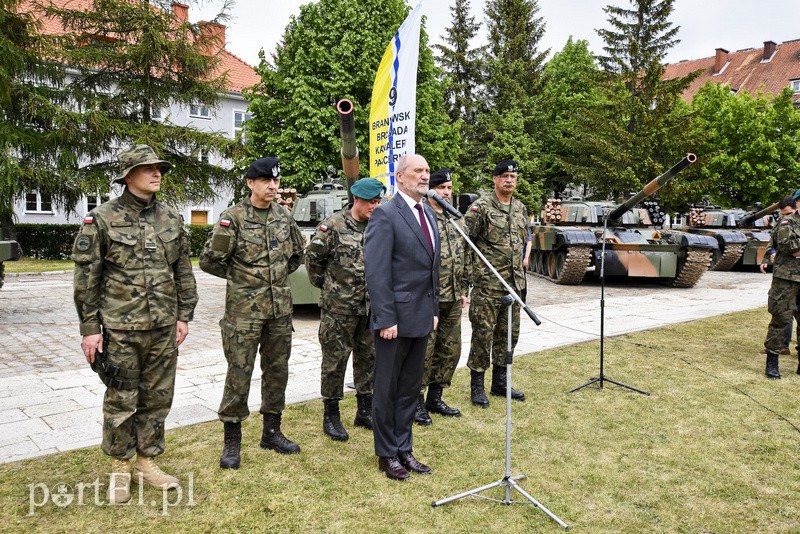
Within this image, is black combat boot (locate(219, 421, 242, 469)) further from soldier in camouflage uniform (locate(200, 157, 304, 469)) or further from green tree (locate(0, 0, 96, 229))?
green tree (locate(0, 0, 96, 229))

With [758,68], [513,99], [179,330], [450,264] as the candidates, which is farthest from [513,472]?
[758,68]

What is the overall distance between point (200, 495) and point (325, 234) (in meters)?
2.15

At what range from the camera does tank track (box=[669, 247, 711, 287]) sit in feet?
51.2

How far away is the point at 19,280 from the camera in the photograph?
667 inches

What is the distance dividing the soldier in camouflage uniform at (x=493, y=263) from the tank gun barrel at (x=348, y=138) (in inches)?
53.1

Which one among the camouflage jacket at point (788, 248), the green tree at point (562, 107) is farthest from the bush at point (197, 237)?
the camouflage jacket at point (788, 248)

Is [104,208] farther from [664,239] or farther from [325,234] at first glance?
[664,239]

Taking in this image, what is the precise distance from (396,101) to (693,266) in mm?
12271

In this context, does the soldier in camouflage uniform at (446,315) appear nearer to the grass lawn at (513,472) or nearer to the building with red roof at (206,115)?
the grass lawn at (513,472)

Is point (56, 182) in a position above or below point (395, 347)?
above

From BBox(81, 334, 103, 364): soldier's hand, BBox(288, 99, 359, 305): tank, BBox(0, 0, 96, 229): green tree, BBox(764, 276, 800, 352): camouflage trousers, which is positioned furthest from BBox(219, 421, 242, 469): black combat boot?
BBox(0, 0, 96, 229): green tree

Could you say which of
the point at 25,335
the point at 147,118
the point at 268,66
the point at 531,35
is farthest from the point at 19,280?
the point at 531,35

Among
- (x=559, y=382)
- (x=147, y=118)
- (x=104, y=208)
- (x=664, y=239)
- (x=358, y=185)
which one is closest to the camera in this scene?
(x=104, y=208)

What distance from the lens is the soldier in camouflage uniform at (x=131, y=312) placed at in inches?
149
